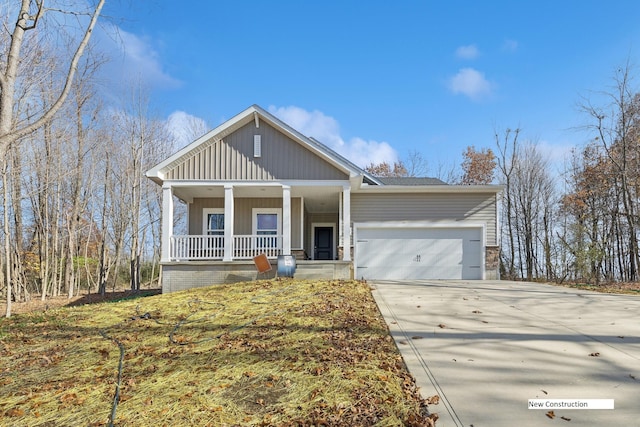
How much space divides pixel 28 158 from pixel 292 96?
10.6 m

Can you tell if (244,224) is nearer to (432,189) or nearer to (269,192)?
(269,192)

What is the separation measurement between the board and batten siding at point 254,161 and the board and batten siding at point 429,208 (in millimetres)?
1785

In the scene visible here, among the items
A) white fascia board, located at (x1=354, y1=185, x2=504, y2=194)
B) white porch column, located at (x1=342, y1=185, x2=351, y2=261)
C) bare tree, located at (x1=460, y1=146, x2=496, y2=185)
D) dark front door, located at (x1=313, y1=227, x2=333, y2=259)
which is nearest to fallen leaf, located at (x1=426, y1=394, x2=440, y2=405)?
white porch column, located at (x1=342, y1=185, x2=351, y2=261)

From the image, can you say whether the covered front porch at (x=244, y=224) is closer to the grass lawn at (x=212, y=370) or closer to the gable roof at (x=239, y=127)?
the gable roof at (x=239, y=127)

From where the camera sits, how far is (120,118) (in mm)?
18828

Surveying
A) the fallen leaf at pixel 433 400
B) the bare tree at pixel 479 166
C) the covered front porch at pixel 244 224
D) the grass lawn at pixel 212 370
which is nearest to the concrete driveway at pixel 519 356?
the fallen leaf at pixel 433 400

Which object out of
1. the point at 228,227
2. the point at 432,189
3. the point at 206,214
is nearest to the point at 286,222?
the point at 228,227

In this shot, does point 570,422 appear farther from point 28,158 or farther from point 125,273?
point 125,273

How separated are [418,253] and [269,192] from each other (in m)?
5.49

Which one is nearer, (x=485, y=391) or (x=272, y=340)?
(x=485, y=391)

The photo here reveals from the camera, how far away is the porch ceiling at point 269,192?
1157 centimetres

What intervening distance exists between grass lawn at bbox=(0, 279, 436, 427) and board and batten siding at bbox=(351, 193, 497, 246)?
239 inches

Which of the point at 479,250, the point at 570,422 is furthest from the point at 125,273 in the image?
the point at 570,422

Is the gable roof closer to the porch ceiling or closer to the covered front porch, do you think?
the covered front porch
